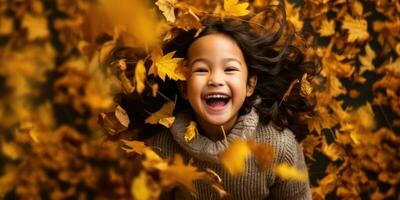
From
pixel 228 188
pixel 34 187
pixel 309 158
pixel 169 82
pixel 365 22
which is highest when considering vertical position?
pixel 365 22

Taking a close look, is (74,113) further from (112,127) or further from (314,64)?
(314,64)

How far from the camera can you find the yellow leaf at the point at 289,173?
1050mm

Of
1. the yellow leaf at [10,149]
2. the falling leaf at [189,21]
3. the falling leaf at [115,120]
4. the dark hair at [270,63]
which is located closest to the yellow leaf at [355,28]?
the dark hair at [270,63]

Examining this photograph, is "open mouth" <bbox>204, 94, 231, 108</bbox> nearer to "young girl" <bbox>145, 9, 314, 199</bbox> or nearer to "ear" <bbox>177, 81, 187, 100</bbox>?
"young girl" <bbox>145, 9, 314, 199</bbox>

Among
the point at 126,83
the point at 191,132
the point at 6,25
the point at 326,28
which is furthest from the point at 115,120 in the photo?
the point at 326,28

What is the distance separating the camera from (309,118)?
1.35 metres

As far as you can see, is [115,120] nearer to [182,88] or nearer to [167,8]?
[182,88]

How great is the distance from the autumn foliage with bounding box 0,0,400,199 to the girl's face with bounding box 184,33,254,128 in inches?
13.4

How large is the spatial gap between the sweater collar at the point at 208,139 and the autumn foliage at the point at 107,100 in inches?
12.8

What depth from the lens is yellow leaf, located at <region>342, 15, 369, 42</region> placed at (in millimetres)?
1536

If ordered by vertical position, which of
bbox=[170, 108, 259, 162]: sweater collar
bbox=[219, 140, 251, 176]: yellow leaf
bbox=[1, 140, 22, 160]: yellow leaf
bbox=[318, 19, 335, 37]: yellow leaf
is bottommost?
bbox=[1, 140, 22, 160]: yellow leaf

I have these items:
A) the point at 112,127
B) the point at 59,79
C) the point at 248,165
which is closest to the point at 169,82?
the point at 112,127

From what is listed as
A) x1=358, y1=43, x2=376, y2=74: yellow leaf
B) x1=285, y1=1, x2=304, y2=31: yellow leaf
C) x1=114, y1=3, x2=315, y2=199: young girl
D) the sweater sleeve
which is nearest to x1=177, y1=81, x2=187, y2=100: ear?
x1=114, y1=3, x2=315, y2=199: young girl

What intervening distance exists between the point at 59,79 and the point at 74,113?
120 millimetres
